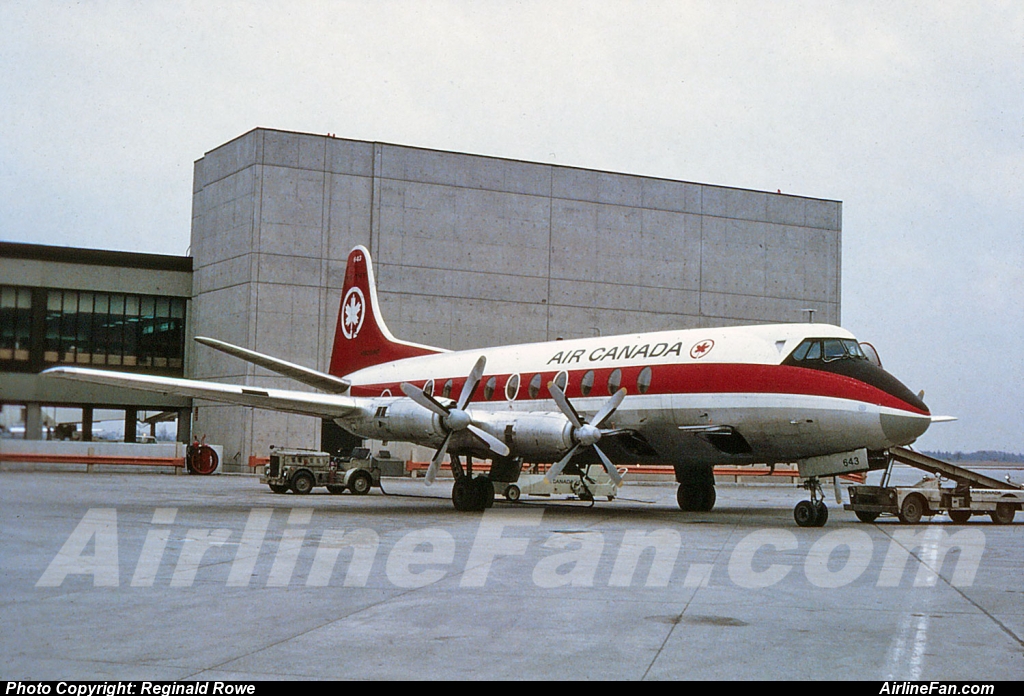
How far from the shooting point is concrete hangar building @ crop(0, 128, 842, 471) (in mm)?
55344

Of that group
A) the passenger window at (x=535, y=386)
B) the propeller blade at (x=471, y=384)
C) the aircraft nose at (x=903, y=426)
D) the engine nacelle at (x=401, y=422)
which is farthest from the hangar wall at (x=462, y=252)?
the aircraft nose at (x=903, y=426)

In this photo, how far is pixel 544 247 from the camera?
60906 millimetres

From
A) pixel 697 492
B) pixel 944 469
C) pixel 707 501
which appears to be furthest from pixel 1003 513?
pixel 697 492

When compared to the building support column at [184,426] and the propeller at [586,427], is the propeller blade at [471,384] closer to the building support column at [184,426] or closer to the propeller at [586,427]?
the propeller at [586,427]

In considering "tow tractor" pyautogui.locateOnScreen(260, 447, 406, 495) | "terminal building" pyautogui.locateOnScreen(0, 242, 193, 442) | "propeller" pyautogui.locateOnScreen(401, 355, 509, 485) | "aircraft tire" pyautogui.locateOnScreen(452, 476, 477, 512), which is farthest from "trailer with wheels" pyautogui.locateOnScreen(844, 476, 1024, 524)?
"terminal building" pyautogui.locateOnScreen(0, 242, 193, 442)

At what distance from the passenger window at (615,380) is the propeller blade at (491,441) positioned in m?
3.19

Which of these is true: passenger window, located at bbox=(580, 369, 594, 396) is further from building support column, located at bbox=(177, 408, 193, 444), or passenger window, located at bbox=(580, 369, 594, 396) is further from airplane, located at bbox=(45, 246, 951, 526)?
building support column, located at bbox=(177, 408, 193, 444)

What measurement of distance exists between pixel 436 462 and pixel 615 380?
523cm

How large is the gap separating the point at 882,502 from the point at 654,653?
17481 mm

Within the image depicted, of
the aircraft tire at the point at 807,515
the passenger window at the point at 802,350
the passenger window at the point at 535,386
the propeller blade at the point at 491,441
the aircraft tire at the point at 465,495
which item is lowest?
the aircraft tire at the point at 465,495

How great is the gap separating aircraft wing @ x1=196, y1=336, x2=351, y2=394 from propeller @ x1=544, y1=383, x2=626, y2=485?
9062 millimetres

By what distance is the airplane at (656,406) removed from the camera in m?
22.2

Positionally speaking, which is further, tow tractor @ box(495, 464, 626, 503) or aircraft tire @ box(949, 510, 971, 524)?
tow tractor @ box(495, 464, 626, 503)

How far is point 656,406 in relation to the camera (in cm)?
2495
